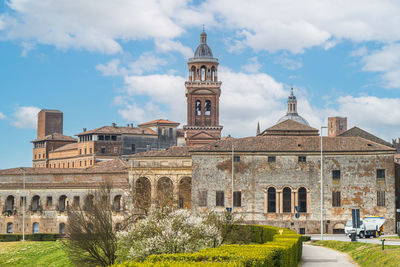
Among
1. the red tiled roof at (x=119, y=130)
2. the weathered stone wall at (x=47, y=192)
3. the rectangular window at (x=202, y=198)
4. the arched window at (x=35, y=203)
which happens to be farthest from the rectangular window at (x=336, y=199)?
the red tiled roof at (x=119, y=130)

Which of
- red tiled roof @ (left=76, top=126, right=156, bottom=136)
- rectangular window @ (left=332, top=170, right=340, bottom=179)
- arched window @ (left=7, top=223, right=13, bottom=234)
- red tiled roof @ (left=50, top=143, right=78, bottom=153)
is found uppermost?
red tiled roof @ (left=76, top=126, right=156, bottom=136)

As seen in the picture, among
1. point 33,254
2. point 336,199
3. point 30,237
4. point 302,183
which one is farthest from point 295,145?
point 30,237

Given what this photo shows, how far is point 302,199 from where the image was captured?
207 feet

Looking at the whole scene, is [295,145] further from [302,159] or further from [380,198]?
[380,198]

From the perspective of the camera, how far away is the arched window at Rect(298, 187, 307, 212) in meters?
62.9

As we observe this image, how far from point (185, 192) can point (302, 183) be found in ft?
50.6

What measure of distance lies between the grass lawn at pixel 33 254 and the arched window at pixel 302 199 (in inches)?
957

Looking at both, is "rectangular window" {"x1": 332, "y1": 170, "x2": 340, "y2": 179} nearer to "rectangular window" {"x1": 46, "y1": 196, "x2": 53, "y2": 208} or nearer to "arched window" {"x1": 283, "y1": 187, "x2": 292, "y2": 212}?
"arched window" {"x1": 283, "y1": 187, "x2": 292, "y2": 212}

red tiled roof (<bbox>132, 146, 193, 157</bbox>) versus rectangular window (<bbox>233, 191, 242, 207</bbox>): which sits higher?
red tiled roof (<bbox>132, 146, 193, 157</bbox>)

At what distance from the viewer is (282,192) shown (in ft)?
207

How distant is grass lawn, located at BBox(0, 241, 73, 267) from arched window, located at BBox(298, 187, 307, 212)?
79.7 ft

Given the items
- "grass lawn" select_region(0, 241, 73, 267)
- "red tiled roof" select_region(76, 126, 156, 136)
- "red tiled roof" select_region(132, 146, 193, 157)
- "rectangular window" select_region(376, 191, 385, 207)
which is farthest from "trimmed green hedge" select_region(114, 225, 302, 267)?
"red tiled roof" select_region(76, 126, 156, 136)

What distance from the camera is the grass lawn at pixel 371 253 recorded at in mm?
26766

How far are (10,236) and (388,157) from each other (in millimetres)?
43234
